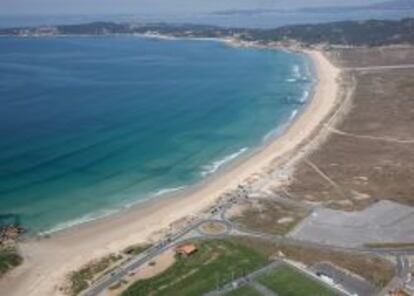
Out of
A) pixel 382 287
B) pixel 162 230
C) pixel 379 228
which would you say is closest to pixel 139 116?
pixel 162 230

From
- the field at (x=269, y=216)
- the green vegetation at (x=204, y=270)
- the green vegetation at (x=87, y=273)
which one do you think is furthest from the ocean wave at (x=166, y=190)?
the green vegetation at (x=87, y=273)

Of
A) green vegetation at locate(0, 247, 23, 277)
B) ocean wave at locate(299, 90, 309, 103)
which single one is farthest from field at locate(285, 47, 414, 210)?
green vegetation at locate(0, 247, 23, 277)

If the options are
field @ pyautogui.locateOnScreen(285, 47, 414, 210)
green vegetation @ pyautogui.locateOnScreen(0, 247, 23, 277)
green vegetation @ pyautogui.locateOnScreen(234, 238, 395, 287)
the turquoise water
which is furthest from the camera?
the turquoise water

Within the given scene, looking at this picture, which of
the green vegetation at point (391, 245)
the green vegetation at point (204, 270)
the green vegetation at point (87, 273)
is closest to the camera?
the green vegetation at point (204, 270)

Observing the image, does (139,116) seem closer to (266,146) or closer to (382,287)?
(266,146)

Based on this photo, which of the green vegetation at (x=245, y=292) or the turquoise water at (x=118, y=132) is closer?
the green vegetation at (x=245, y=292)

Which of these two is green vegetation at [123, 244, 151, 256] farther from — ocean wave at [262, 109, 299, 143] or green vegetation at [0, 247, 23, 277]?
ocean wave at [262, 109, 299, 143]

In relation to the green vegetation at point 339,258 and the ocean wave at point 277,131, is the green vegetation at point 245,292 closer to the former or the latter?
the green vegetation at point 339,258
